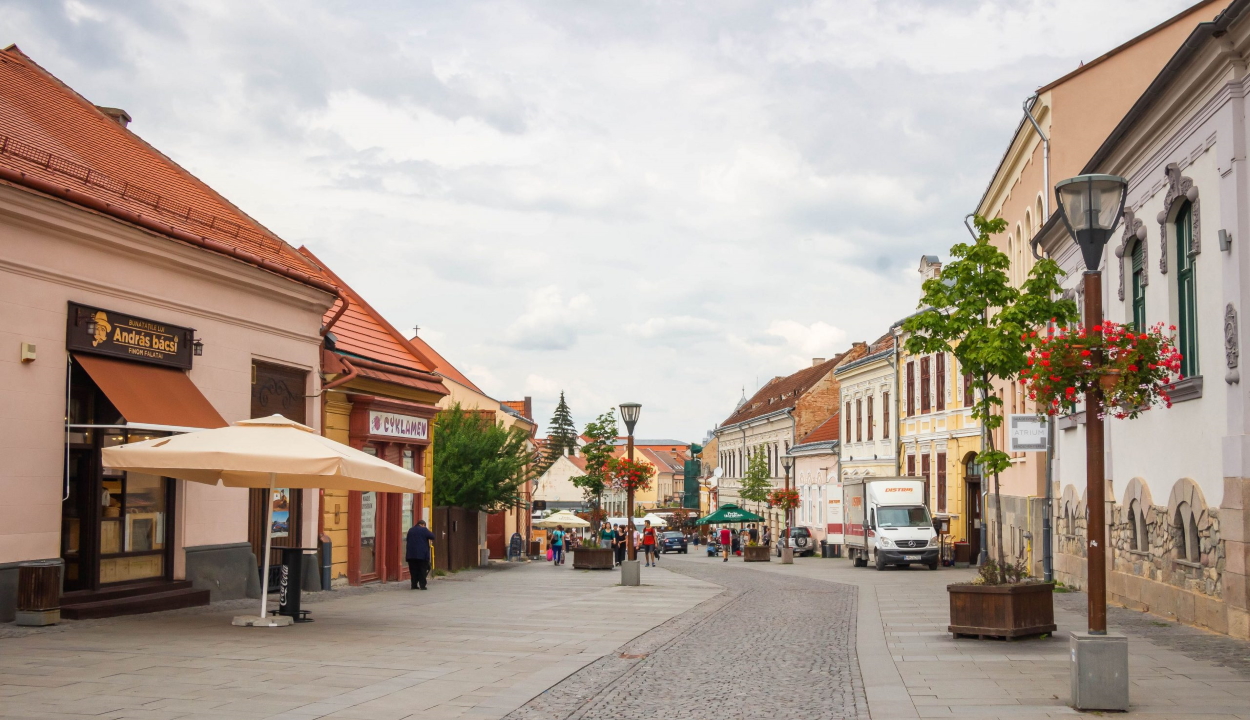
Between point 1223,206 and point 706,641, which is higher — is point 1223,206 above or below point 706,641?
above

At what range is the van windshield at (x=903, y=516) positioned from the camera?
3800cm

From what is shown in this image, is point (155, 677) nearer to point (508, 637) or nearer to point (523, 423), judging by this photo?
point (508, 637)

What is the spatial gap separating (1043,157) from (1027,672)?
19.2m

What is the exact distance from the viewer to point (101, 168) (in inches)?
687

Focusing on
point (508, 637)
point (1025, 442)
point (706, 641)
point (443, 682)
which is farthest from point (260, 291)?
point (1025, 442)

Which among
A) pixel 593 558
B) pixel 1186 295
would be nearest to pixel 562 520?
pixel 593 558

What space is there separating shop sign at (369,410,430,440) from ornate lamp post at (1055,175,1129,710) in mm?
16737

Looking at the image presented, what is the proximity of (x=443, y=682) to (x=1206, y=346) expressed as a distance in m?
10.1

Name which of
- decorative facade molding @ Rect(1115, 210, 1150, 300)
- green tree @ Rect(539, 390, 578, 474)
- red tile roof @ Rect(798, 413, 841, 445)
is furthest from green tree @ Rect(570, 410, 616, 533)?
green tree @ Rect(539, 390, 578, 474)

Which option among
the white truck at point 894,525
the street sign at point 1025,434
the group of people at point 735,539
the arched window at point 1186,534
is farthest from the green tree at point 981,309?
the group of people at point 735,539

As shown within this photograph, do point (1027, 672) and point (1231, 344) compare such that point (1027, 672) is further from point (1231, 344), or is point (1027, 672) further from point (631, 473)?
point (631, 473)

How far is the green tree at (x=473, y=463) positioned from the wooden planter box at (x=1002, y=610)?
20302 millimetres

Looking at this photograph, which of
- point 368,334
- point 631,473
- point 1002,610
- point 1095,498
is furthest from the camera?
point 631,473

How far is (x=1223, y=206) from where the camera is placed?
14000 millimetres
